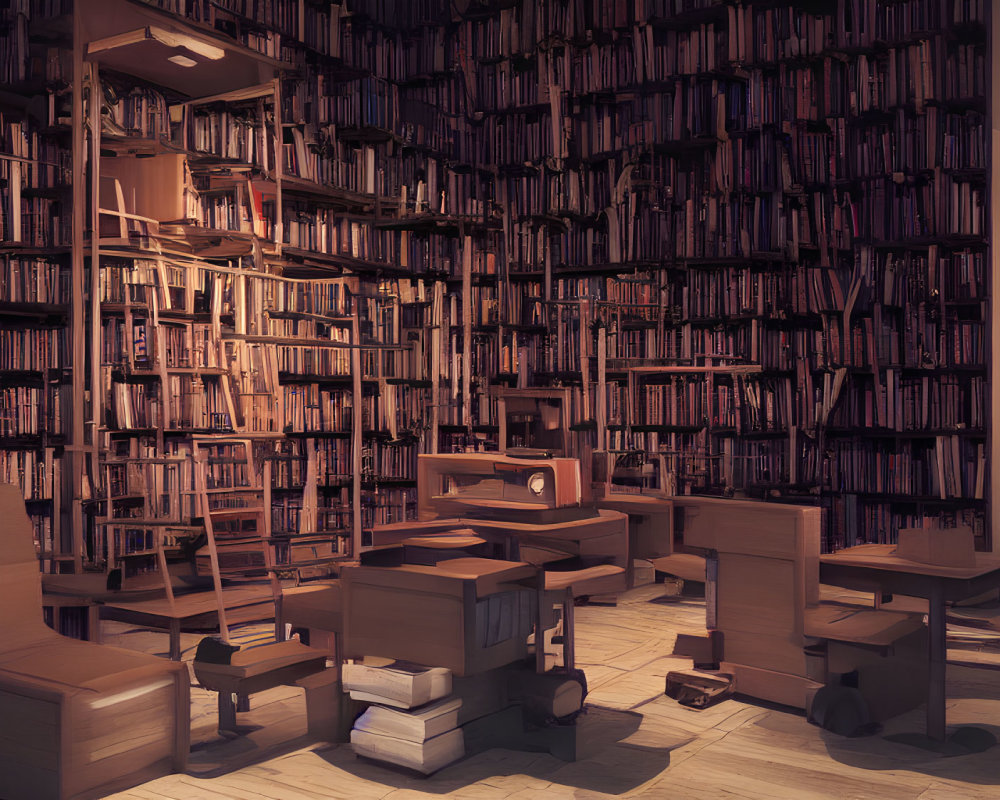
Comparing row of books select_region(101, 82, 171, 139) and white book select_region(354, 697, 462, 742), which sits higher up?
row of books select_region(101, 82, 171, 139)

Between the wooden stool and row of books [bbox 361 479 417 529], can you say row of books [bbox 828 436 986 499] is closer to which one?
row of books [bbox 361 479 417 529]

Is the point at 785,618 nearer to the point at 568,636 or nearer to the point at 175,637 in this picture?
the point at 568,636

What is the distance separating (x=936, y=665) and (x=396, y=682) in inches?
68.6

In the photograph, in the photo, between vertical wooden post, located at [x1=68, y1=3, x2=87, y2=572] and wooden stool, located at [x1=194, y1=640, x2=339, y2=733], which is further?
vertical wooden post, located at [x1=68, y1=3, x2=87, y2=572]

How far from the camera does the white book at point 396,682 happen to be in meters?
2.87

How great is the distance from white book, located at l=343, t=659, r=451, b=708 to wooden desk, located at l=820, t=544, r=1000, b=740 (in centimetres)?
148

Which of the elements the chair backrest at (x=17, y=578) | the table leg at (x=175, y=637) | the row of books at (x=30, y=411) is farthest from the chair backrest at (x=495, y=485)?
the row of books at (x=30, y=411)

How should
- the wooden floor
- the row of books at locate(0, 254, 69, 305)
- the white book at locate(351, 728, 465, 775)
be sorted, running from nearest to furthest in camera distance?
the wooden floor
the white book at locate(351, 728, 465, 775)
the row of books at locate(0, 254, 69, 305)

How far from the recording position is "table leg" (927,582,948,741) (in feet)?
10.5

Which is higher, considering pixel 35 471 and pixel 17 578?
pixel 35 471

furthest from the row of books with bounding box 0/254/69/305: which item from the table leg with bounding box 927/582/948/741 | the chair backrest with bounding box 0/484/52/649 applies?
the table leg with bounding box 927/582/948/741

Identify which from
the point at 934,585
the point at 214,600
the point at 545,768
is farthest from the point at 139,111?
the point at 934,585

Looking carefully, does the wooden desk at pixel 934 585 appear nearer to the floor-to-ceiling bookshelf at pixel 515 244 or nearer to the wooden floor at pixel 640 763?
the wooden floor at pixel 640 763

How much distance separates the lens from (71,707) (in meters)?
2.55
